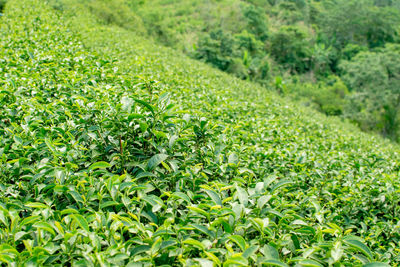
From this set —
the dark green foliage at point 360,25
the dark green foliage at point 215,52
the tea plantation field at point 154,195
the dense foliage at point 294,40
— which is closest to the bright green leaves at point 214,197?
the tea plantation field at point 154,195

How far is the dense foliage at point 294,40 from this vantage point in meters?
18.6

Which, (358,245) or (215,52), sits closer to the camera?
(358,245)

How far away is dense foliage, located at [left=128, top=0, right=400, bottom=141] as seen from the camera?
18578 millimetres

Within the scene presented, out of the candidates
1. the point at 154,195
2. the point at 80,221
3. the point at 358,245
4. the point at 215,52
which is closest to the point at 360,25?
the point at 215,52

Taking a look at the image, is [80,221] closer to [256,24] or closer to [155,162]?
[155,162]

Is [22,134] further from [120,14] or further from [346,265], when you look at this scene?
[120,14]

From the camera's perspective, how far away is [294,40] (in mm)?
28750

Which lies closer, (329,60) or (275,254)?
(275,254)

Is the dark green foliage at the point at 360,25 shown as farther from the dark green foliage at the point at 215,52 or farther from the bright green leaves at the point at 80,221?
the bright green leaves at the point at 80,221

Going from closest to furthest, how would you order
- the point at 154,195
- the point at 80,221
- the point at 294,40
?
the point at 80,221, the point at 154,195, the point at 294,40

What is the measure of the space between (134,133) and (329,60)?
33354 mm

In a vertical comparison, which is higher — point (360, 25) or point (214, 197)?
point (360, 25)

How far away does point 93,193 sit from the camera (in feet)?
4.38

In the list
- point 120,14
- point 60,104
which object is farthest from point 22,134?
point 120,14
